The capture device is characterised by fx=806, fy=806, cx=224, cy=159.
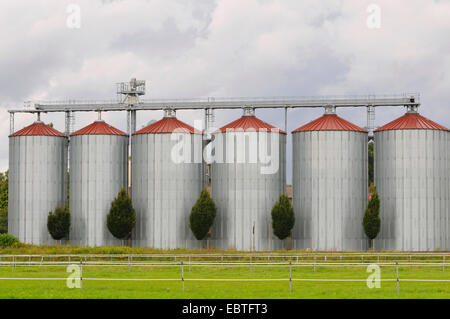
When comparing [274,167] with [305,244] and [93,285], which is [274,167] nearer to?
[305,244]

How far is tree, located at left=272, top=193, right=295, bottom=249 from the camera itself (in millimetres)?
85625

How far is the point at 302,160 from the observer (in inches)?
3469

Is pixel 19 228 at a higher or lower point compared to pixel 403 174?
lower

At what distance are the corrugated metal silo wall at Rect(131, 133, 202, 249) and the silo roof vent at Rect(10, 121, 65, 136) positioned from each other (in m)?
12.4

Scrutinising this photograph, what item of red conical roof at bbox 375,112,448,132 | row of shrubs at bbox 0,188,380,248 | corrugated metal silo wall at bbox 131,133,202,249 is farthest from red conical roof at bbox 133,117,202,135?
red conical roof at bbox 375,112,448,132

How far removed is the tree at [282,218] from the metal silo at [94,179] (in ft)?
58.4

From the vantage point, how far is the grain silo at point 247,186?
3438 inches

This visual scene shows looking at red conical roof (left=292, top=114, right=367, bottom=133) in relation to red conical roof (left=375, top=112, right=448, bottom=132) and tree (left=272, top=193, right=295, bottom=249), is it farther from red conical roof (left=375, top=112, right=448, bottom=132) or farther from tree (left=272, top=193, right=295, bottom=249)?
tree (left=272, top=193, right=295, bottom=249)

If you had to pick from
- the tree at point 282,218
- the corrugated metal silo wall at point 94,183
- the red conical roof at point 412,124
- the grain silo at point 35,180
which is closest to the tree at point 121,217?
the corrugated metal silo wall at point 94,183

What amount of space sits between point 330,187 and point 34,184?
34.1 metres
